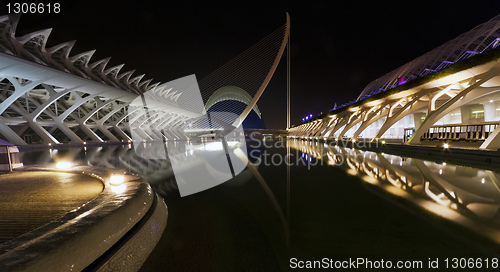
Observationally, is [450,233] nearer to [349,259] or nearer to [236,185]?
[349,259]

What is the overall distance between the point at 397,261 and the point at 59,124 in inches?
1137

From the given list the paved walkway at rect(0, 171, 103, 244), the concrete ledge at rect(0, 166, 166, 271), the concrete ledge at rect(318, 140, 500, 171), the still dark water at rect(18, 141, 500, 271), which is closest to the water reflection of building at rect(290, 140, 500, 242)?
the still dark water at rect(18, 141, 500, 271)

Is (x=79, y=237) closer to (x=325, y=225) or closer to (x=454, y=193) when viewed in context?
(x=325, y=225)

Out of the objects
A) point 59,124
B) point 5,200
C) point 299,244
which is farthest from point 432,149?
point 59,124

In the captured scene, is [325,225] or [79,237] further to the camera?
[325,225]

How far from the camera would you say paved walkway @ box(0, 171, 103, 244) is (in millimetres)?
2219

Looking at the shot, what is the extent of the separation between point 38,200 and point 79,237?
7.25 ft

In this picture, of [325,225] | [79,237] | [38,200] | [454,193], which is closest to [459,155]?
[454,193]

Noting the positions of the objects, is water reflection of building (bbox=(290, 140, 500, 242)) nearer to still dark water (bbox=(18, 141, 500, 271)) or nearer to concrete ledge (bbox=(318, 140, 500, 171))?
still dark water (bbox=(18, 141, 500, 271))

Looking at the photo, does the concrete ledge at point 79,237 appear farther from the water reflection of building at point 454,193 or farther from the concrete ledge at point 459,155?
the concrete ledge at point 459,155

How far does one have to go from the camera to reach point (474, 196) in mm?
3402

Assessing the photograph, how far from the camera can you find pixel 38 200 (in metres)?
3.03

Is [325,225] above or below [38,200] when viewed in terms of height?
below

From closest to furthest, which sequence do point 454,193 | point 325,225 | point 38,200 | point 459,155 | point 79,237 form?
point 79,237 → point 325,225 → point 38,200 → point 454,193 → point 459,155
